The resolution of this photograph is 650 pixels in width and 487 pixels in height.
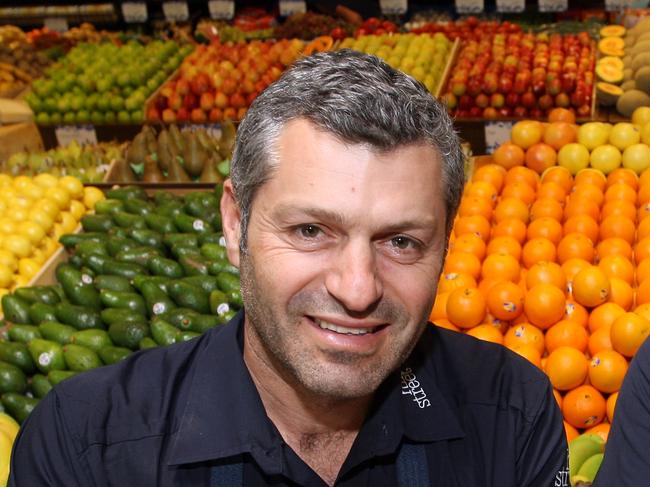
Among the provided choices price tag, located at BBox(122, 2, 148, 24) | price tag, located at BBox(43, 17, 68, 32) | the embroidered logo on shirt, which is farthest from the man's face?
price tag, located at BBox(43, 17, 68, 32)

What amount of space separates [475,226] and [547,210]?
12.2 inches

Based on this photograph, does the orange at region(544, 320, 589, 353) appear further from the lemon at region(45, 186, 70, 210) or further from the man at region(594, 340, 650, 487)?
the lemon at region(45, 186, 70, 210)

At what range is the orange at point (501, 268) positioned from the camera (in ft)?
8.46

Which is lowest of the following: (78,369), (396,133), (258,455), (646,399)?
(78,369)

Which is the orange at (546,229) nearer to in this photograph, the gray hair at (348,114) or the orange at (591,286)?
the orange at (591,286)

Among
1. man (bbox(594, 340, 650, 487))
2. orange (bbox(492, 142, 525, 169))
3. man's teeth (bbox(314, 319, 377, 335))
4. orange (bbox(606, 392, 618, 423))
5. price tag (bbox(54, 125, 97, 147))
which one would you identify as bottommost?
price tag (bbox(54, 125, 97, 147))

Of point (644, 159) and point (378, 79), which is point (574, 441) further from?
point (644, 159)

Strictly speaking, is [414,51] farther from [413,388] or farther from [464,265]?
[413,388]


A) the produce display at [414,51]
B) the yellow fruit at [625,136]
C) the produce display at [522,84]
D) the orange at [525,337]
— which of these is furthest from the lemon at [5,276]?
the produce display at [414,51]

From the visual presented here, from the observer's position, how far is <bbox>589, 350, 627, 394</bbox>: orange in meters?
2.21

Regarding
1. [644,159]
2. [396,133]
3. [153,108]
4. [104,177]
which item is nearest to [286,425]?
[396,133]

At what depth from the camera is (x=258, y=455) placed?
1.33m

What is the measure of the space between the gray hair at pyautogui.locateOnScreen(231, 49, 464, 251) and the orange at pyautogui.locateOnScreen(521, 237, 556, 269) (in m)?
1.48

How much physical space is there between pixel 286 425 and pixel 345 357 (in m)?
0.28
